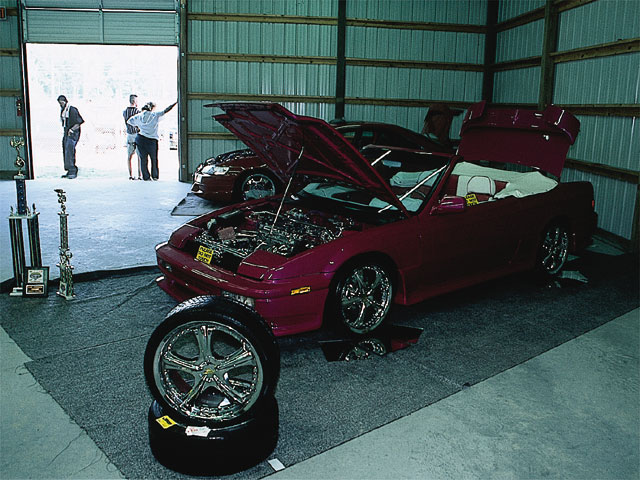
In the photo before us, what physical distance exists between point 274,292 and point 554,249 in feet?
10.4

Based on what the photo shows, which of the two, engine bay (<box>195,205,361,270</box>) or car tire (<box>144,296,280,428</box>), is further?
engine bay (<box>195,205,361,270</box>)

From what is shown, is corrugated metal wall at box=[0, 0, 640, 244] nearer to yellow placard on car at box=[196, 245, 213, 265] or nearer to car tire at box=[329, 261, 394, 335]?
car tire at box=[329, 261, 394, 335]

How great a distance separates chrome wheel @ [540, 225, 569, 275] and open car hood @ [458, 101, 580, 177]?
0.54 meters

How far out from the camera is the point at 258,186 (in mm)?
8820

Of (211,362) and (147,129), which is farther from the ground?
(147,129)

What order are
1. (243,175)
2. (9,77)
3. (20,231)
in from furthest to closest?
(9,77) < (243,175) < (20,231)

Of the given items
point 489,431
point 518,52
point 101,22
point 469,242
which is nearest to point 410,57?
point 518,52

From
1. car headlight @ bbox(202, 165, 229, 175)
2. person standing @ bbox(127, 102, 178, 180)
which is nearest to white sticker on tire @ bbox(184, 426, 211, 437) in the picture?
car headlight @ bbox(202, 165, 229, 175)

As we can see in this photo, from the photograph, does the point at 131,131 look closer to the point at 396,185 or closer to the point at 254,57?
the point at 254,57

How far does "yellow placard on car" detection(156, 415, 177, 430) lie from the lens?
2.62 meters

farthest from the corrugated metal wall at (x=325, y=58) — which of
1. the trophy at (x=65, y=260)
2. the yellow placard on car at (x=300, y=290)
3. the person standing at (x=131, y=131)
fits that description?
the yellow placard on car at (x=300, y=290)

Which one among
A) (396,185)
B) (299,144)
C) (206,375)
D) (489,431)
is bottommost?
(489,431)

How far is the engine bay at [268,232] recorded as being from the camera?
3.95 meters

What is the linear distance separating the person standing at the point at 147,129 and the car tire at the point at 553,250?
8.40 metres
